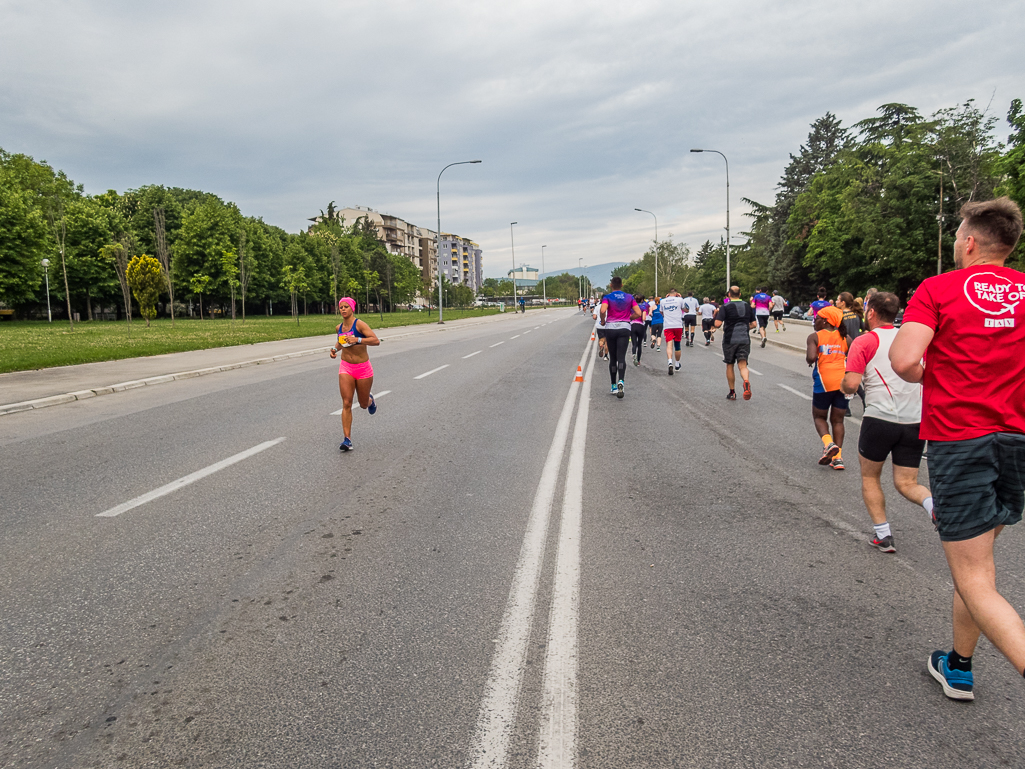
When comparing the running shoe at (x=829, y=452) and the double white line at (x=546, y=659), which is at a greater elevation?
the running shoe at (x=829, y=452)

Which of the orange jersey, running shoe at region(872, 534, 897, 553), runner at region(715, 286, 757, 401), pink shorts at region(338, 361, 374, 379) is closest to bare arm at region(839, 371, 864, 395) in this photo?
running shoe at region(872, 534, 897, 553)

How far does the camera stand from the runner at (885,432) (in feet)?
13.4

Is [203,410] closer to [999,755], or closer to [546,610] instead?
[546,610]

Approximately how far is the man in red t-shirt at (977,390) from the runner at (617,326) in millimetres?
8415

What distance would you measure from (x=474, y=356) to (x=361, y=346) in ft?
38.7

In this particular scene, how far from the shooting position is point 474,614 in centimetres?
333

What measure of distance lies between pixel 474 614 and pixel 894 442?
291 cm

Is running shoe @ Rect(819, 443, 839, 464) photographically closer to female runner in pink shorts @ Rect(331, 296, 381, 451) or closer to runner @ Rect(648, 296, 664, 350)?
female runner in pink shorts @ Rect(331, 296, 381, 451)

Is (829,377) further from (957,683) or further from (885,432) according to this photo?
(957,683)

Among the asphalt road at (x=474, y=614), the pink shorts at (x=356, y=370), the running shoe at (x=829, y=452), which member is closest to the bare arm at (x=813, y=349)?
the running shoe at (x=829, y=452)

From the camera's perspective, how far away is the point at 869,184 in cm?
4444

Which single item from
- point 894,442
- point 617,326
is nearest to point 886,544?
point 894,442

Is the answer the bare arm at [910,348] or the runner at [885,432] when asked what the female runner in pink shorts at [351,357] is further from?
the bare arm at [910,348]

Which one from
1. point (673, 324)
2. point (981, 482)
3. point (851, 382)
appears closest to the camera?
point (981, 482)
